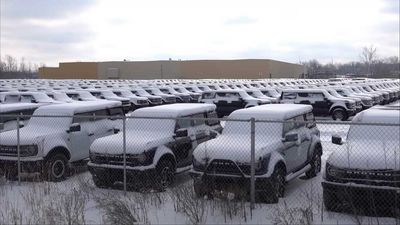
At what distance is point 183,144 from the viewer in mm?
11047

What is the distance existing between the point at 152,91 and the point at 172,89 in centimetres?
195

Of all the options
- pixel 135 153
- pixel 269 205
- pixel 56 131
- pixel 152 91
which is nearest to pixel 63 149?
pixel 56 131

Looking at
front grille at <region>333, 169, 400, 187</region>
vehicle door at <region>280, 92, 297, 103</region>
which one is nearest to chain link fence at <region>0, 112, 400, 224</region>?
front grille at <region>333, 169, 400, 187</region>

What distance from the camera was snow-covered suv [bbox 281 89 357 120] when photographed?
2509 centimetres

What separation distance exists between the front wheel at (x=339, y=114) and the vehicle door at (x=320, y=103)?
41 centimetres

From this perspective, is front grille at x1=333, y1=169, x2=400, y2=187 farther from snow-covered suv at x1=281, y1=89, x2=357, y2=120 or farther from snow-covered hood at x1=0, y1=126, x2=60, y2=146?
snow-covered suv at x1=281, y1=89, x2=357, y2=120

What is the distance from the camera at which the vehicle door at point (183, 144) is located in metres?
10.9

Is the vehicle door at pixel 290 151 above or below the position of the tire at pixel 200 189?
above

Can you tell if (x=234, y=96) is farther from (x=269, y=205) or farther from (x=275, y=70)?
(x=275, y=70)

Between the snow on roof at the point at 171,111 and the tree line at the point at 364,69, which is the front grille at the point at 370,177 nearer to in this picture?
the snow on roof at the point at 171,111

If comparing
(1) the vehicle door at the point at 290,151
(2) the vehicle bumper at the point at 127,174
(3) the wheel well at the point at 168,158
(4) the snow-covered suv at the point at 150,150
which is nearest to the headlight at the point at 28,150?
(4) the snow-covered suv at the point at 150,150

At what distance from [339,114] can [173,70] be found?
3556 inches

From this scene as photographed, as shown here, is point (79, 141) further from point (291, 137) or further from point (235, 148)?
point (291, 137)

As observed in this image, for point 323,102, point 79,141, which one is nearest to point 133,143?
point 79,141
